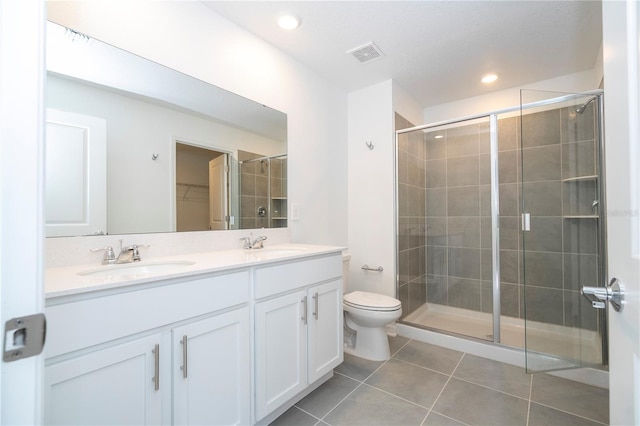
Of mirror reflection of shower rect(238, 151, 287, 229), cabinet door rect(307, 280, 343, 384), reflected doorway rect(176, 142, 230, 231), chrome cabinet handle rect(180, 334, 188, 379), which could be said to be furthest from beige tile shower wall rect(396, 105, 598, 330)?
chrome cabinet handle rect(180, 334, 188, 379)

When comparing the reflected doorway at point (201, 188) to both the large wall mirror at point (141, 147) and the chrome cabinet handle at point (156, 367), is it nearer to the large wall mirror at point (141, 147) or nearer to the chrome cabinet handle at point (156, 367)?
the large wall mirror at point (141, 147)

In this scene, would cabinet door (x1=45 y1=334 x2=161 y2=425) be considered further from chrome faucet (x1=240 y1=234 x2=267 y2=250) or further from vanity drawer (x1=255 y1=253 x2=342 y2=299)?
chrome faucet (x1=240 y1=234 x2=267 y2=250)

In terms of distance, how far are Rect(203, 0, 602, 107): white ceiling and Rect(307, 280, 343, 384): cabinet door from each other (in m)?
1.76

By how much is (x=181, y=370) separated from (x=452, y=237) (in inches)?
108

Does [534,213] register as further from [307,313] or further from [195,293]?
[195,293]

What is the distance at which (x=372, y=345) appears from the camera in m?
2.17

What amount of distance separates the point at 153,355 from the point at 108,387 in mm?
141

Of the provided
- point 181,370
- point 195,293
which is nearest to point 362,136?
point 195,293

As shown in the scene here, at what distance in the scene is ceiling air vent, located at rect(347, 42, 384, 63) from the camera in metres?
2.11

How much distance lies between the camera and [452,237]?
2.93 m

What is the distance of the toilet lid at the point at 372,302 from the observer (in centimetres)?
208

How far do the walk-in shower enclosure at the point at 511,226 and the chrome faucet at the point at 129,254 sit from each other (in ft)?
6.98

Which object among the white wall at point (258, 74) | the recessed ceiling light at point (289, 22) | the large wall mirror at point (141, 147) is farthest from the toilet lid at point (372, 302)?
the recessed ceiling light at point (289, 22)

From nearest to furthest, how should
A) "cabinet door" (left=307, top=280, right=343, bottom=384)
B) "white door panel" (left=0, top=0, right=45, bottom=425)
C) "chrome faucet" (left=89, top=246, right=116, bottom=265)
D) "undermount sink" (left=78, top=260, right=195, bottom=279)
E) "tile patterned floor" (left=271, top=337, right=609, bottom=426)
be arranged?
"white door panel" (left=0, top=0, right=45, bottom=425) < "undermount sink" (left=78, top=260, right=195, bottom=279) < "chrome faucet" (left=89, top=246, right=116, bottom=265) < "tile patterned floor" (left=271, top=337, right=609, bottom=426) < "cabinet door" (left=307, top=280, right=343, bottom=384)
